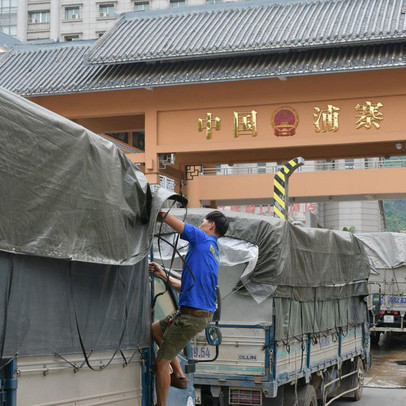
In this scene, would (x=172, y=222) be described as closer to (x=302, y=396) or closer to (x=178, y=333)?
(x=178, y=333)

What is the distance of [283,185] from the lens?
2200 cm

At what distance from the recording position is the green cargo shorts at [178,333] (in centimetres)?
654

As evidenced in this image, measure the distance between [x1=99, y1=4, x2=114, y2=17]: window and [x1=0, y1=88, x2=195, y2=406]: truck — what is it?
6282cm

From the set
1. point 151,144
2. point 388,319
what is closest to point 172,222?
point 388,319

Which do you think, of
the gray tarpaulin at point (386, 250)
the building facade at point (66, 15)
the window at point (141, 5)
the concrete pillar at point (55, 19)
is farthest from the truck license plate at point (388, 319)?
the concrete pillar at point (55, 19)

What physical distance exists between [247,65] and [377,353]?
340 inches

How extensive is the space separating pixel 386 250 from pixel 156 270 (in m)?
17.5

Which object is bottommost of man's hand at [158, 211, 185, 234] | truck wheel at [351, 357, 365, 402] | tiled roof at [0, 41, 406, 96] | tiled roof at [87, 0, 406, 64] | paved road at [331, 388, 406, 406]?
paved road at [331, 388, 406, 406]

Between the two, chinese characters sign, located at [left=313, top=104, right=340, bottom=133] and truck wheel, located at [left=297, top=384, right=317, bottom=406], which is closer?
truck wheel, located at [left=297, top=384, right=317, bottom=406]

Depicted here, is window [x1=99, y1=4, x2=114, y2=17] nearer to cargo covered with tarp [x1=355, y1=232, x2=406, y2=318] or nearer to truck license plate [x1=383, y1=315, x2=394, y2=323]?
cargo covered with tarp [x1=355, y1=232, x2=406, y2=318]

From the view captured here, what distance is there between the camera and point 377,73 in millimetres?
23719

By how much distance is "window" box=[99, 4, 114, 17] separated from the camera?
67.3 metres

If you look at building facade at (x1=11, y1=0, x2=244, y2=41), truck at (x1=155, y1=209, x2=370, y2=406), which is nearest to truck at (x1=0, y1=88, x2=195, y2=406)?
truck at (x1=155, y1=209, x2=370, y2=406)

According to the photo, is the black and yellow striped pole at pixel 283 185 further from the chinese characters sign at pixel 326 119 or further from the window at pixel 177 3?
the window at pixel 177 3
